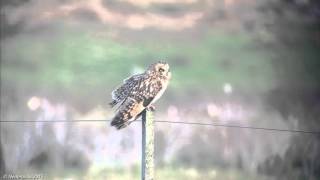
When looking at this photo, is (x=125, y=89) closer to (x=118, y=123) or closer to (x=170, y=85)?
(x=118, y=123)

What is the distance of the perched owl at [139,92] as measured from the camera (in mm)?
8477

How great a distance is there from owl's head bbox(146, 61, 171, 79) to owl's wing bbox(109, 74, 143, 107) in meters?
0.17

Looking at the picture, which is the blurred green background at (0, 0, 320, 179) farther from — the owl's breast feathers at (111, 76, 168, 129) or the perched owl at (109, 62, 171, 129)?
the owl's breast feathers at (111, 76, 168, 129)

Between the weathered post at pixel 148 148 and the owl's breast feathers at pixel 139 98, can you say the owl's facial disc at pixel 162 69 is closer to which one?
the owl's breast feathers at pixel 139 98

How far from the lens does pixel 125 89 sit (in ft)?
29.2

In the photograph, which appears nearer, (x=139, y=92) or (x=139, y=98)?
(x=139, y=98)

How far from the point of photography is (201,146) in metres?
9.47

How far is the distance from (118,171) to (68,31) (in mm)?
2138

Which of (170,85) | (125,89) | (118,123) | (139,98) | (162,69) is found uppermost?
(162,69)

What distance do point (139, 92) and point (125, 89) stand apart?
0.35m

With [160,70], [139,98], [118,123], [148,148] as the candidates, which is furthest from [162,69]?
[148,148]

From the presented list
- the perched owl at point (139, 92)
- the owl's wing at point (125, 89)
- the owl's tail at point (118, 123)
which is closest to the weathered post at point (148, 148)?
the perched owl at point (139, 92)

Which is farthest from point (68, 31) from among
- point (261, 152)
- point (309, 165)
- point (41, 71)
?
point (309, 165)

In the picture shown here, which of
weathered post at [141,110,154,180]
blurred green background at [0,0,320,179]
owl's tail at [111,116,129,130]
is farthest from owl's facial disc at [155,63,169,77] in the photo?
weathered post at [141,110,154,180]
